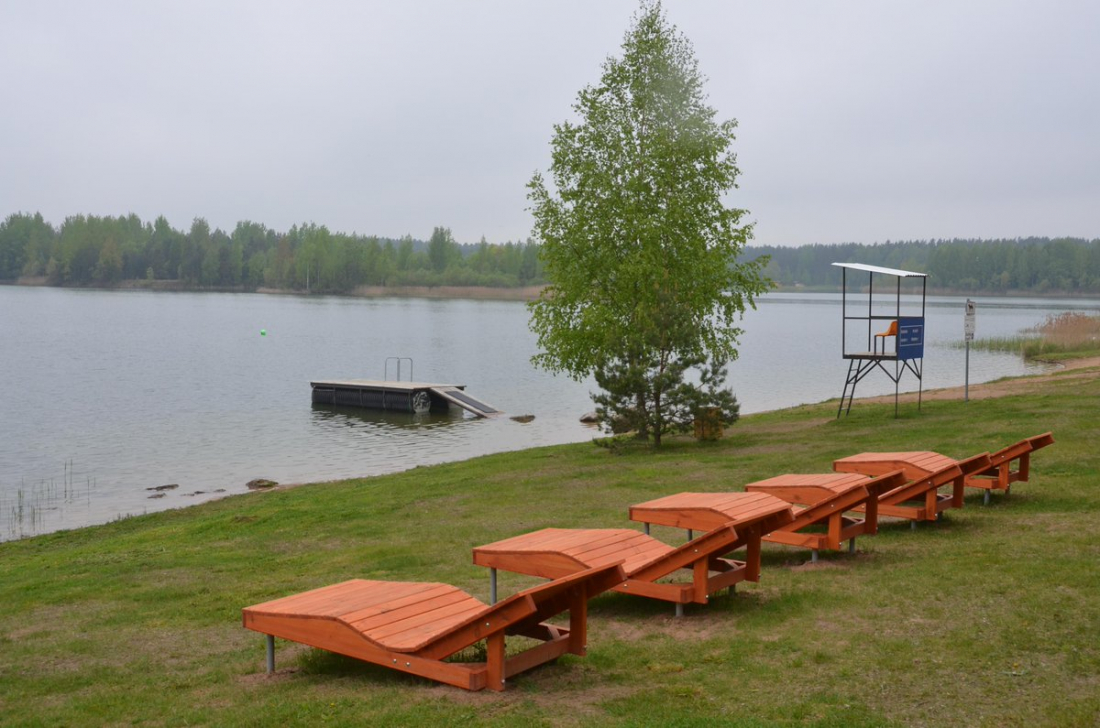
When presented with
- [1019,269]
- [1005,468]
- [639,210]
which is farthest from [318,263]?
[1005,468]

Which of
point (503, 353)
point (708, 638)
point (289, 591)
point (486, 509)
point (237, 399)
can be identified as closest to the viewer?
point (708, 638)

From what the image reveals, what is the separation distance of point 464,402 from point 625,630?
31.5 meters

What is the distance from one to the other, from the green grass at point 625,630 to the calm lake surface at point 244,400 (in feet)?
31.1

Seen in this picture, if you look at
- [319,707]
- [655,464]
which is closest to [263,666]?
[319,707]

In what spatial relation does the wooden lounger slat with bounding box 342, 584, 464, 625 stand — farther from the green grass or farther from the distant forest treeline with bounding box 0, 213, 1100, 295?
the distant forest treeline with bounding box 0, 213, 1100, 295

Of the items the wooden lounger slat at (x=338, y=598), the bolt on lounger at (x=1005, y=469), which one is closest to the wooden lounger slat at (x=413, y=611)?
the wooden lounger slat at (x=338, y=598)

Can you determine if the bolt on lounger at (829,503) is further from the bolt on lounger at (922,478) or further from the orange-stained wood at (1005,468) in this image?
the orange-stained wood at (1005,468)

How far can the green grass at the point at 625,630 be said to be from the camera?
536cm

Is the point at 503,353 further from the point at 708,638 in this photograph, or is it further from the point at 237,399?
the point at 708,638

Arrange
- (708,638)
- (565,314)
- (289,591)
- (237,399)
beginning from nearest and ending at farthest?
1. (708,638)
2. (289,591)
3. (565,314)
4. (237,399)

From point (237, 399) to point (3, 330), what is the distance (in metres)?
46.5

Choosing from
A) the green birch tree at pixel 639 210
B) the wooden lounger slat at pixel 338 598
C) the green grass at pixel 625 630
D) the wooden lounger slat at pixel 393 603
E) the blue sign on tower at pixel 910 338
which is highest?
the green birch tree at pixel 639 210

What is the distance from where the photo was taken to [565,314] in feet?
73.0

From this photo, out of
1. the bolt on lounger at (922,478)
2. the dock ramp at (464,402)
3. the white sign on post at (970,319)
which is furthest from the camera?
the dock ramp at (464,402)
